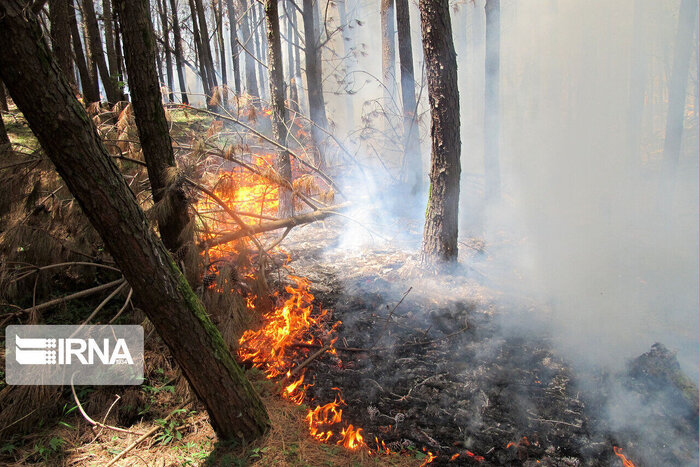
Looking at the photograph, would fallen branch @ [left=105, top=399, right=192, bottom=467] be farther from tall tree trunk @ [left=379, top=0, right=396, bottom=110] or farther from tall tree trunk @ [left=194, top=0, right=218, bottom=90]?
tall tree trunk @ [left=194, top=0, right=218, bottom=90]

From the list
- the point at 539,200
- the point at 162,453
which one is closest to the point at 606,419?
the point at 162,453

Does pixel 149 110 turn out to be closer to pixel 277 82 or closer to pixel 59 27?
pixel 277 82

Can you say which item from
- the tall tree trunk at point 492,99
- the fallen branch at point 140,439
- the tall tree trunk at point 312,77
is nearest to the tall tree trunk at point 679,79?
the tall tree trunk at point 492,99

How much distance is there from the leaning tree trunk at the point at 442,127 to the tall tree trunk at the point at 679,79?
8584 millimetres

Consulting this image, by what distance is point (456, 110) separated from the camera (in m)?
5.45

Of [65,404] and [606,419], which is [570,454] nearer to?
[606,419]

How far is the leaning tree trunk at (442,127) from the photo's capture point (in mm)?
5348

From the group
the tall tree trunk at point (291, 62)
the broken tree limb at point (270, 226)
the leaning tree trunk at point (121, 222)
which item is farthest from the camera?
the tall tree trunk at point (291, 62)

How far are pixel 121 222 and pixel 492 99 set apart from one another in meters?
9.70

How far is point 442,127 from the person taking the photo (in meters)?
5.48

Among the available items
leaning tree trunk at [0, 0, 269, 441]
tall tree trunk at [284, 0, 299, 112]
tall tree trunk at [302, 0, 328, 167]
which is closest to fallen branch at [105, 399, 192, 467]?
leaning tree trunk at [0, 0, 269, 441]

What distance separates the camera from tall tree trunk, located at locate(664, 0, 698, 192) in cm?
980

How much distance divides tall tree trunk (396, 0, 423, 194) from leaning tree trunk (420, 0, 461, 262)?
2.51 meters

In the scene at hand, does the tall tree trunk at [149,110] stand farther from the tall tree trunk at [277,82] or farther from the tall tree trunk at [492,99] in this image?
the tall tree trunk at [492,99]
